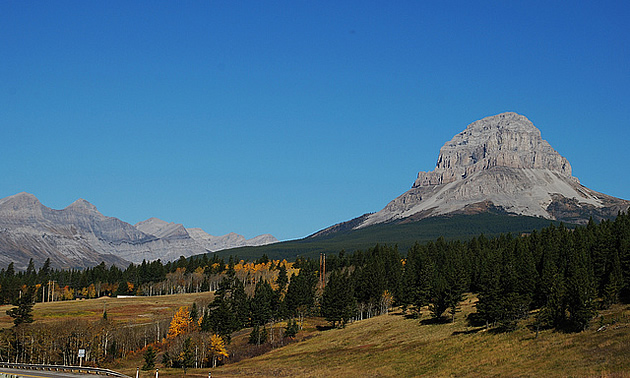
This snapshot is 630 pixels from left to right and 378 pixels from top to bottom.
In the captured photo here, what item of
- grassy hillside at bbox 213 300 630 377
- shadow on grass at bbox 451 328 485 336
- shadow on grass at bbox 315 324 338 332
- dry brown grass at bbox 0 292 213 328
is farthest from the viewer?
dry brown grass at bbox 0 292 213 328

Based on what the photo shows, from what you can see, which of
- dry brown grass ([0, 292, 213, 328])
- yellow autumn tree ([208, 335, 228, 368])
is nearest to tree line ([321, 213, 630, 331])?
yellow autumn tree ([208, 335, 228, 368])

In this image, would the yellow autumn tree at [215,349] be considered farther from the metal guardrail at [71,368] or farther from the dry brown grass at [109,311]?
the dry brown grass at [109,311]

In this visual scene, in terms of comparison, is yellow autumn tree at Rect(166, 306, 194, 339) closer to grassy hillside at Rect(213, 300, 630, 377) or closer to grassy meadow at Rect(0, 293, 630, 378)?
grassy meadow at Rect(0, 293, 630, 378)

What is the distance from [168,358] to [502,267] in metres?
61.4

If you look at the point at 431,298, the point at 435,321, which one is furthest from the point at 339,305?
the point at 435,321

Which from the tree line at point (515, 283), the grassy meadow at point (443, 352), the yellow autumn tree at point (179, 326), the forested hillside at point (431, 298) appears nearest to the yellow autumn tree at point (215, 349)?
the forested hillside at point (431, 298)

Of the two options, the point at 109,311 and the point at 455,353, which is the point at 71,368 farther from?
the point at 109,311

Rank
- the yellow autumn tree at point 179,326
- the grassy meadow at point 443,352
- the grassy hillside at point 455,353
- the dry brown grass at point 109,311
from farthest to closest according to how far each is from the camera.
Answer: the dry brown grass at point 109,311
the yellow autumn tree at point 179,326
the grassy meadow at point 443,352
the grassy hillside at point 455,353

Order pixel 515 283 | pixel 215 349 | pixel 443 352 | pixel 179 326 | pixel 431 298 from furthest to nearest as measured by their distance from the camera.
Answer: pixel 179 326
pixel 431 298
pixel 215 349
pixel 515 283
pixel 443 352

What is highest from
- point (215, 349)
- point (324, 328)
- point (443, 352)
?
point (443, 352)

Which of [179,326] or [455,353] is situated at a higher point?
[179,326]

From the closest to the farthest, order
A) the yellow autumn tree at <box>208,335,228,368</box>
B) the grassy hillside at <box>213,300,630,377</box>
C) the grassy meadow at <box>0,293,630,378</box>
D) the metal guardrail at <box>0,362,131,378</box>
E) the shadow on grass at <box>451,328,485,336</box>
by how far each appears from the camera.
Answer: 1. the grassy hillside at <box>213,300,630,377</box>
2. the grassy meadow at <box>0,293,630,378</box>
3. the metal guardrail at <box>0,362,131,378</box>
4. the shadow on grass at <box>451,328,485,336</box>
5. the yellow autumn tree at <box>208,335,228,368</box>

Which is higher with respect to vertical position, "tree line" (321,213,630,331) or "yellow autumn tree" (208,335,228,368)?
"tree line" (321,213,630,331)

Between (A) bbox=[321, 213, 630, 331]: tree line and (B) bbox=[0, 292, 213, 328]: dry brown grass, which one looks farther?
(B) bbox=[0, 292, 213, 328]: dry brown grass
